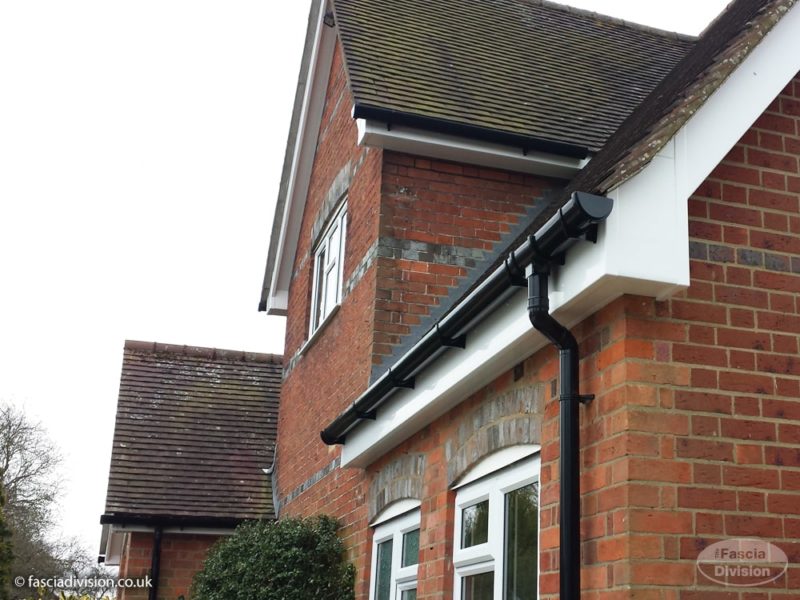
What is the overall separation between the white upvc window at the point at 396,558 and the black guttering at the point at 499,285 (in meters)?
0.97

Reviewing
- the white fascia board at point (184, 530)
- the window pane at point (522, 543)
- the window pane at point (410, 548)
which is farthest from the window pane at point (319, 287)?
the window pane at point (522, 543)

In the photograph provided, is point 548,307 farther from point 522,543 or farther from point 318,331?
point 318,331

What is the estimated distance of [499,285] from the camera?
16.4ft

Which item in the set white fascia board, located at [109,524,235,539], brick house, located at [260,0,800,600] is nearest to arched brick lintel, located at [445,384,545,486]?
brick house, located at [260,0,800,600]

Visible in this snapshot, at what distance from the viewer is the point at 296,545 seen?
30.7 ft

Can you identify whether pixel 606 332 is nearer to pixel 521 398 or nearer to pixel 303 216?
pixel 521 398

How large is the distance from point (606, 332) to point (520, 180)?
5.38 metres

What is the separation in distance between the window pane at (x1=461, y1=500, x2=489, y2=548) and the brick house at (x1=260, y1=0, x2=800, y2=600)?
0.02 meters

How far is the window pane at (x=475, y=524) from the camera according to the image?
5836 millimetres

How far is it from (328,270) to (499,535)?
22.1 feet

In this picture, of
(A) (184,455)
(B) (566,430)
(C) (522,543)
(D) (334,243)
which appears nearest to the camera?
(B) (566,430)

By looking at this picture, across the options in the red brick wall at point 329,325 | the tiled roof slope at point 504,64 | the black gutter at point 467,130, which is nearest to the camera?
the black gutter at point 467,130

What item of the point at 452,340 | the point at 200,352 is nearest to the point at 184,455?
the point at 200,352

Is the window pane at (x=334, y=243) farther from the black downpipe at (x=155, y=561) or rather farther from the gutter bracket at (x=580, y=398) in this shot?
the gutter bracket at (x=580, y=398)
